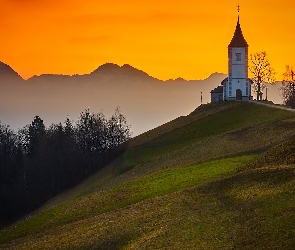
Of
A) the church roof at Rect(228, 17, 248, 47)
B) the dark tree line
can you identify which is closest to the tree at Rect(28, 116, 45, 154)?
the dark tree line

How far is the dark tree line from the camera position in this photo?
308 ft

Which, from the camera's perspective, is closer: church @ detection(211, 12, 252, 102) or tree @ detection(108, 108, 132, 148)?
church @ detection(211, 12, 252, 102)

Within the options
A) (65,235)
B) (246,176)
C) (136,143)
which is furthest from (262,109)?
(65,235)

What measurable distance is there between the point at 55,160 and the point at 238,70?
1564 inches

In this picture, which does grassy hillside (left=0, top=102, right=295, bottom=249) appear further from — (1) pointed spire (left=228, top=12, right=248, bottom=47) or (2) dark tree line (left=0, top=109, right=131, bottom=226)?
(1) pointed spire (left=228, top=12, right=248, bottom=47)

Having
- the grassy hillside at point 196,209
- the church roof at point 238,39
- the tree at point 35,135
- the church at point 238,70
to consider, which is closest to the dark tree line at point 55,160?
the tree at point 35,135

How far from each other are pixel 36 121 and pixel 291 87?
207 ft

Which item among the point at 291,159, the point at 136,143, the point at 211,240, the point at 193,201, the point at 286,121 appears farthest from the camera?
the point at 136,143

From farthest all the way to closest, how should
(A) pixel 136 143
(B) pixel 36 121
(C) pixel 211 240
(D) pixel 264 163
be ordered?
(B) pixel 36 121 < (A) pixel 136 143 < (D) pixel 264 163 < (C) pixel 211 240

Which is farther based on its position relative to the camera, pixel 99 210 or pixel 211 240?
pixel 99 210

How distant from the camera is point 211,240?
24.8 metres

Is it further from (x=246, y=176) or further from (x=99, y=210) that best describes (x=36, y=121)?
(x=246, y=176)

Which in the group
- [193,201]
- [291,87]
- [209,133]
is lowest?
[193,201]

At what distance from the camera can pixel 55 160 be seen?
100500mm
